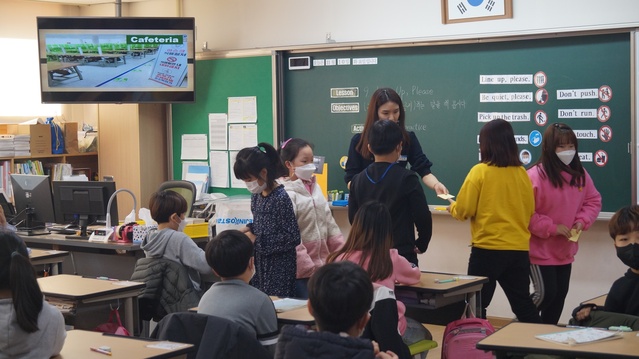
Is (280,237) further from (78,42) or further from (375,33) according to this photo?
(78,42)

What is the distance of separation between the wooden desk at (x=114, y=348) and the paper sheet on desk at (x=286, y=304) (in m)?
0.72

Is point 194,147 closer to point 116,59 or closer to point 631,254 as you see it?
point 116,59

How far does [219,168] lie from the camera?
26.0ft

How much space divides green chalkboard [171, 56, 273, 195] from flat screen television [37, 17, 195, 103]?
232 millimetres

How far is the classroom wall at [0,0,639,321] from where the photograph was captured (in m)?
6.09

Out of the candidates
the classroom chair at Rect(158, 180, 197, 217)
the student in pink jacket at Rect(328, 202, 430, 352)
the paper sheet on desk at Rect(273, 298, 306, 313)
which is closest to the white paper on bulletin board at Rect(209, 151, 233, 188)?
the classroom chair at Rect(158, 180, 197, 217)

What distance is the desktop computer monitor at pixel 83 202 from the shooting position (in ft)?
20.4

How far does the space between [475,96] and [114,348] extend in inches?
157

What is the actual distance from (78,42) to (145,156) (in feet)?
3.96

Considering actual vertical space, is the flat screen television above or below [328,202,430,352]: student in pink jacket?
above

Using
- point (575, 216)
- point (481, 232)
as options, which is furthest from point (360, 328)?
point (575, 216)

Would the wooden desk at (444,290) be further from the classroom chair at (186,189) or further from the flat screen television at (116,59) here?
the flat screen television at (116,59)

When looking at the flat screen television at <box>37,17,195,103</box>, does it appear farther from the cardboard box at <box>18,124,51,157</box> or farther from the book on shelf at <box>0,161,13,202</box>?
the book on shelf at <box>0,161,13,202</box>

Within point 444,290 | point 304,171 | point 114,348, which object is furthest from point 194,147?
point 114,348
